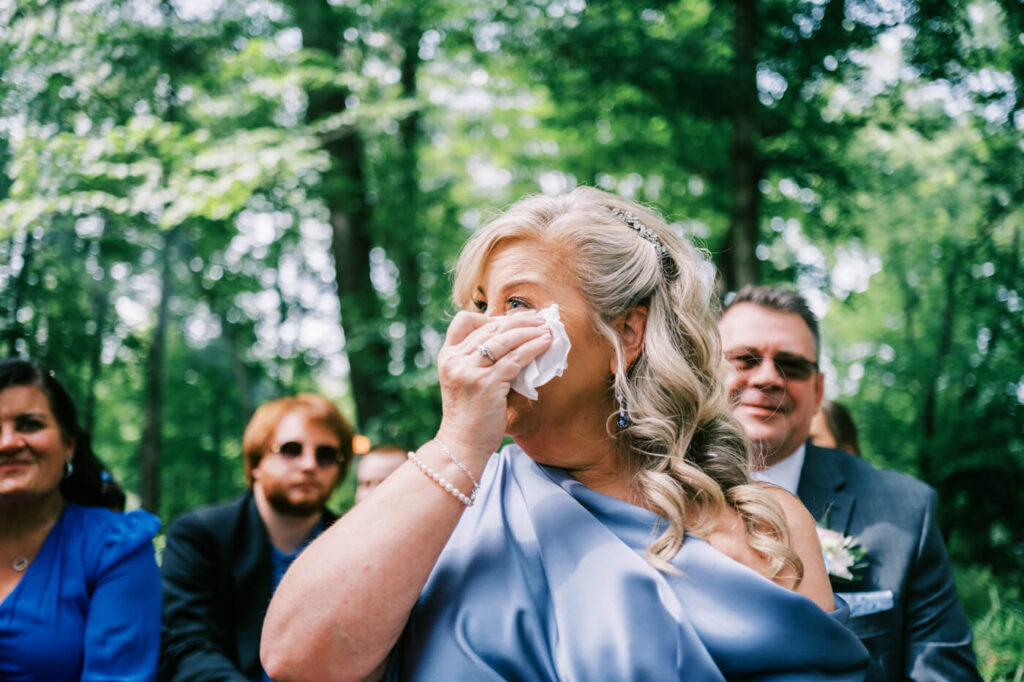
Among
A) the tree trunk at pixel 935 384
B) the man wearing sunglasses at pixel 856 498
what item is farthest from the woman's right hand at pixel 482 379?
the tree trunk at pixel 935 384

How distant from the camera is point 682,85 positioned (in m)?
7.00

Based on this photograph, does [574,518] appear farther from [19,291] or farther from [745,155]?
[745,155]

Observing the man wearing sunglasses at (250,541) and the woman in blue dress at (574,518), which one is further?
the man wearing sunglasses at (250,541)

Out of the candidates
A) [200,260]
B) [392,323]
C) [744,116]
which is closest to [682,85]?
[744,116]

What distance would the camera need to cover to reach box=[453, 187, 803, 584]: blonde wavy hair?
184 cm

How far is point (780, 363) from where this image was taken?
10.1 feet

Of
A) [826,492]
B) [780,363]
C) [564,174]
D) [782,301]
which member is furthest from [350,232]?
[826,492]

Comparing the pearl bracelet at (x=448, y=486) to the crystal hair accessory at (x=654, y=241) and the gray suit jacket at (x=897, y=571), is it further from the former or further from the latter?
the gray suit jacket at (x=897, y=571)

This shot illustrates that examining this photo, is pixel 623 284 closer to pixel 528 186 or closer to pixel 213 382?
pixel 528 186

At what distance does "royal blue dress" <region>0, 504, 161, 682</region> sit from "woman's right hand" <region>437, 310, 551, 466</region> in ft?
7.04

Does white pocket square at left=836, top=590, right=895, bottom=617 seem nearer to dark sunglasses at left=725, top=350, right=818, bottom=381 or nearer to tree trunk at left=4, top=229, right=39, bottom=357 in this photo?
dark sunglasses at left=725, top=350, right=818, bottom=381

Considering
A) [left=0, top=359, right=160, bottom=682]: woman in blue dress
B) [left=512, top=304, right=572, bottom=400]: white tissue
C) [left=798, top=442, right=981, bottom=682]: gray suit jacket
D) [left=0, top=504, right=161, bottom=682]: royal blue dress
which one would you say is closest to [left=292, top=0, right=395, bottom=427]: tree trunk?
[left=0, top=359, right=160, bottom=682]: woman in blue dress

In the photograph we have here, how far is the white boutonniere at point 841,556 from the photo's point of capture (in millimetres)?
2561

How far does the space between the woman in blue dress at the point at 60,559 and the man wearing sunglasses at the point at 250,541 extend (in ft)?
1.34
